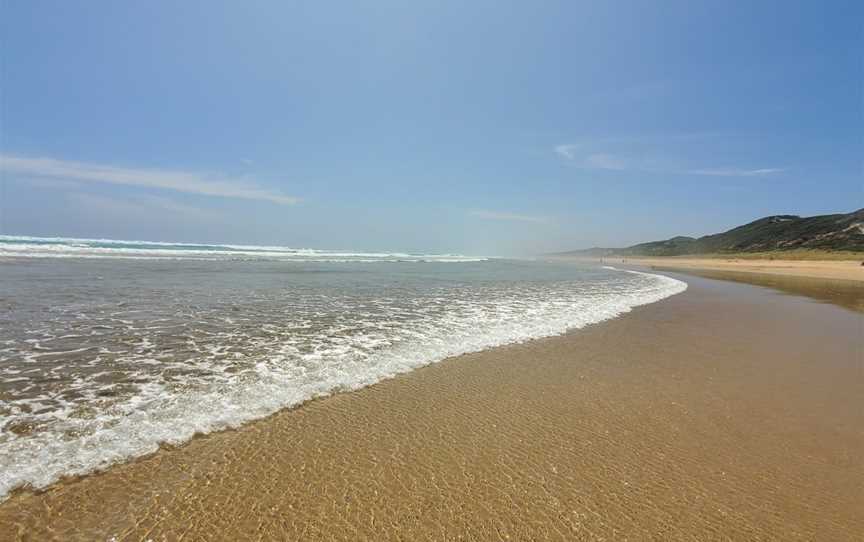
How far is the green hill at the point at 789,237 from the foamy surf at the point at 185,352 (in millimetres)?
91289

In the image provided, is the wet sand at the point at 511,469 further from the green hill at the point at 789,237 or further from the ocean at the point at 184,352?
the green hill at the point at 789,237

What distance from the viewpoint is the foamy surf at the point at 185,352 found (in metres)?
3.78

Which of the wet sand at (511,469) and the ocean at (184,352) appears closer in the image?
the wet sand at (511,469)

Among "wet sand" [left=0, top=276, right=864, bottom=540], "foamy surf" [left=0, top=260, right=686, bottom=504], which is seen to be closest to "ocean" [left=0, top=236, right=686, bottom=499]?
"foamy surf" [left=0, top=260, right=686, bottom=504]

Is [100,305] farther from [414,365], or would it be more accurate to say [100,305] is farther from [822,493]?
[822,493]

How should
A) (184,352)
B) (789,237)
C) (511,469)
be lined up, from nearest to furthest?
(511,469) < (184,352) < (789,237)

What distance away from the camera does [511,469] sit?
11.3 feet

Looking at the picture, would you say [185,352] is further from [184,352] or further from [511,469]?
[511,469]

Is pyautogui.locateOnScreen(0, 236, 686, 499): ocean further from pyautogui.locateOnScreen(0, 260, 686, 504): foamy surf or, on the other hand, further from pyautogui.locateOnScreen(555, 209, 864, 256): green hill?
pyautogui.locateOnScreen(555, 209, 864, 256): green hill

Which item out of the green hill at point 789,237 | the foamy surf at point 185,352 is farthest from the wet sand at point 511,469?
the green hill at point 789,237

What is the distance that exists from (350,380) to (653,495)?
387cm

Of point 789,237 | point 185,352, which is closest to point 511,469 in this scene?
point 185,352

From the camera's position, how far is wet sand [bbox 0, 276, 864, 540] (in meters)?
2.72

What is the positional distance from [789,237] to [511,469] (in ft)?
417
